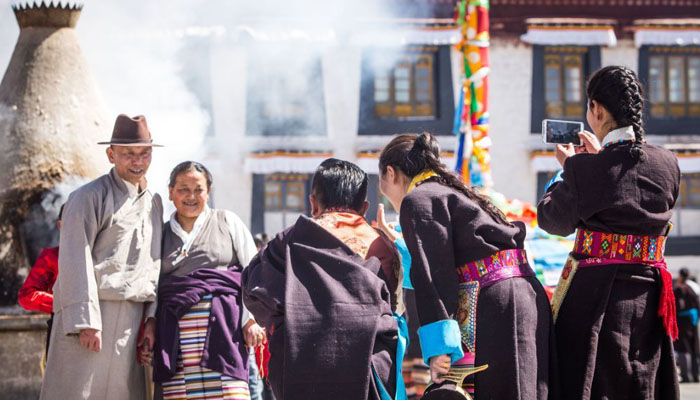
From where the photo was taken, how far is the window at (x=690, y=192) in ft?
54.2

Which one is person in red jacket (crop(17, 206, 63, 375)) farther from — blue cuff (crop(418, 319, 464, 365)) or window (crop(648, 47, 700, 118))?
window (crop(648, 47, 700, 118))

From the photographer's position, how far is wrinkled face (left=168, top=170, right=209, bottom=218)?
4.16 m

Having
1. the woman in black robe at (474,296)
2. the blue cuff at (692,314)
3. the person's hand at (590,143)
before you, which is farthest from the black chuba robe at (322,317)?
the blue cuff at (692,314)

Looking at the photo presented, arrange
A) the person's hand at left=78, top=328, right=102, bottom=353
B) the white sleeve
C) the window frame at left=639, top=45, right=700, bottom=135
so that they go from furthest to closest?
the window frame at left=639, top=45, right=700, bottom=135 → the white sleeve → the person's hand at left=78, top=328, right=102, bottom=353

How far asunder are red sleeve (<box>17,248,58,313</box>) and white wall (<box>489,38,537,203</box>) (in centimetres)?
1305

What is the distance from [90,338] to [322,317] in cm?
119

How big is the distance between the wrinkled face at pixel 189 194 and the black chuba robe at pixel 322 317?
0.96 meters

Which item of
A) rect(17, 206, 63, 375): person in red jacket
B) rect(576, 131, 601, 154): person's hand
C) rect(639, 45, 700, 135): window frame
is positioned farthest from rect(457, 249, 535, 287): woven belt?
rect(639, 45, 700, 135): window frame

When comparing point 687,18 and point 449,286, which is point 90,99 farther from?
point 687,18

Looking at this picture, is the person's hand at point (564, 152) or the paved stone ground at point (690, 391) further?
the paved stone ground at point (690, 391)

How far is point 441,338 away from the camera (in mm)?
2934

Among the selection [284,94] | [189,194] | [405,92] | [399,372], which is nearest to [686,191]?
[405,92]

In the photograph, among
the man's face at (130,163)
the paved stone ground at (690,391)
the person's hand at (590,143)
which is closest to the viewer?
the person's hand at (590,143)

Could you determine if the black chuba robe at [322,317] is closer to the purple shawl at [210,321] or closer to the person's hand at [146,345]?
the purple shawl at [210,321]
